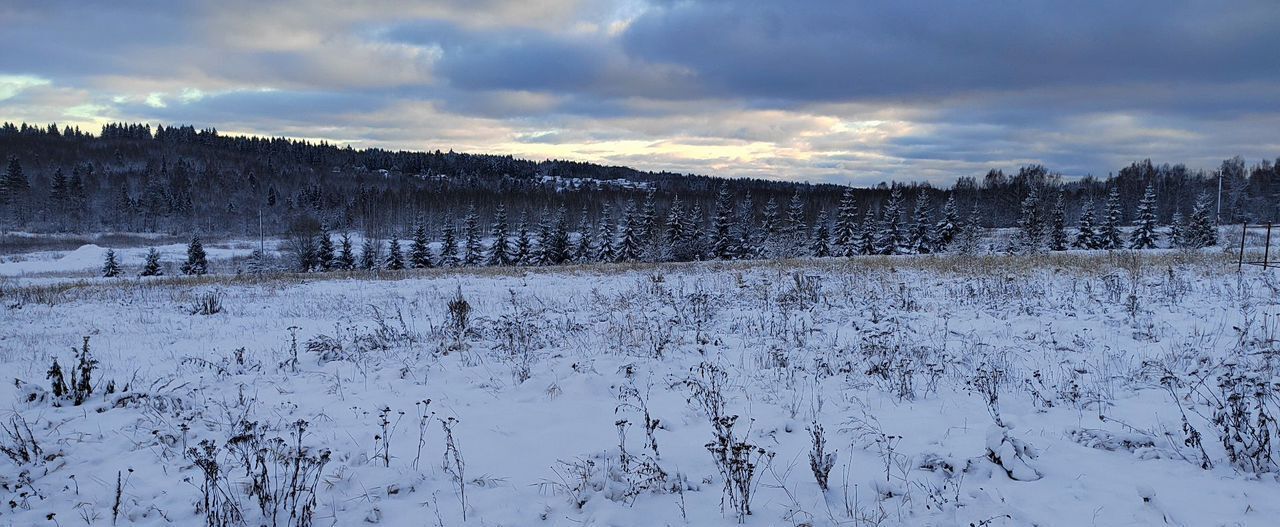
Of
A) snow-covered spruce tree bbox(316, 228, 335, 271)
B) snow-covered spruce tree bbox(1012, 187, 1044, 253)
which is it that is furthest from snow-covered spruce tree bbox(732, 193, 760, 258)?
snow-covered spruce tree bbox(316, 228, 335, 271)

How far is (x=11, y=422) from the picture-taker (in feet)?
18.1

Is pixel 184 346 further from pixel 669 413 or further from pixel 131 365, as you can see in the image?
pixel 669 413

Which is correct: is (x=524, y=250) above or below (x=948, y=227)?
below

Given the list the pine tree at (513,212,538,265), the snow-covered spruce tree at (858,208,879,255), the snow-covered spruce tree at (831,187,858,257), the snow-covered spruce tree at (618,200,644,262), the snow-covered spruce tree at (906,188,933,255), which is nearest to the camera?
the snow-covered spruce tree at (618,200,644,262)

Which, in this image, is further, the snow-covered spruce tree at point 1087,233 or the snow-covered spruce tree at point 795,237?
the snow-covered spruce tree at point 795,237

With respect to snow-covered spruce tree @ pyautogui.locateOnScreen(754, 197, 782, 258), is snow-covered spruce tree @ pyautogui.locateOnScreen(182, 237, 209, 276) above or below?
below

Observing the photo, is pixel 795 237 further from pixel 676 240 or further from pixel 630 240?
pixel 630 240

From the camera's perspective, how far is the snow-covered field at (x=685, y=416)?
407 cm

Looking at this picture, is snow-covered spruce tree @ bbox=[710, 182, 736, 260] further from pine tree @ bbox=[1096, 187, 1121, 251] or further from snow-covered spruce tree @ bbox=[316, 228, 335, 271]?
snow-covered spruce tree @ bbox=[316, 228, 335, 271]

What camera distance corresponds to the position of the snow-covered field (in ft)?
13.4

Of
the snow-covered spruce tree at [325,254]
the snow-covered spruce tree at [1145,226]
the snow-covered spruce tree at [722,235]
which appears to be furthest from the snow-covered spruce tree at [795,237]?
the snow-covered spruce tree at [325,254]

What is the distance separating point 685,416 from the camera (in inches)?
227

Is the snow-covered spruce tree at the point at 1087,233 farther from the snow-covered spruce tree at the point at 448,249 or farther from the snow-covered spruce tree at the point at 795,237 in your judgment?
the snow-covered spruce tree at the point at 448,249

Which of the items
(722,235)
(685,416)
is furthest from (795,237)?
(685,416)
